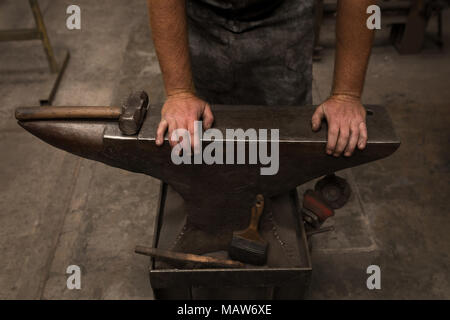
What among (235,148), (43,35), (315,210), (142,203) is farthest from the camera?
(43,35)

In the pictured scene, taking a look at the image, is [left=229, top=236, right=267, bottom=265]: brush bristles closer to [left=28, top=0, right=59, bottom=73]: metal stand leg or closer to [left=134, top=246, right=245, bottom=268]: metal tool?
[left=134, top=246, right=245, bottom=268]: metal tool

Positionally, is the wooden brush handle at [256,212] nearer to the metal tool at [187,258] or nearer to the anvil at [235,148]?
the anvil at [235,148]

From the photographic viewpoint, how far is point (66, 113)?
126 centimetres

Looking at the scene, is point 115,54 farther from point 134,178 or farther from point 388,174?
point 388,174

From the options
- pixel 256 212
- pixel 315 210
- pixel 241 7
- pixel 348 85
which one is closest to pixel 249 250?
pixel 256 212

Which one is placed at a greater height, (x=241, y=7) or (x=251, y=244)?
(x=241, y=7)

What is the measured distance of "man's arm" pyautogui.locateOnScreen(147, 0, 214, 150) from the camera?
4.12ft

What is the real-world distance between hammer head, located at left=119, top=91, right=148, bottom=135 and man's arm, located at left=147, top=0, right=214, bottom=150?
68 millimetres

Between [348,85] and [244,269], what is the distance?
28.1 inches

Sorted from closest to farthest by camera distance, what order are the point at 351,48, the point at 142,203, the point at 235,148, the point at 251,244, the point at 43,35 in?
the point at 235,148
the point at 351,48
the point at 251,244
the point at 142,203
the point at 43,35

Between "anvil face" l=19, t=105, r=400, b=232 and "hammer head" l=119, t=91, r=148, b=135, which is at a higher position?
"hammer head" l=119, t=91, r=148, b=135

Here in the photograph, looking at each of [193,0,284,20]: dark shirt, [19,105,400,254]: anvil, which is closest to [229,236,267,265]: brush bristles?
[19,105,400,254]: anvil

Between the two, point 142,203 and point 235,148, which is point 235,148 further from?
point 142,203

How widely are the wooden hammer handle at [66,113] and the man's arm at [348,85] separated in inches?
25.4
